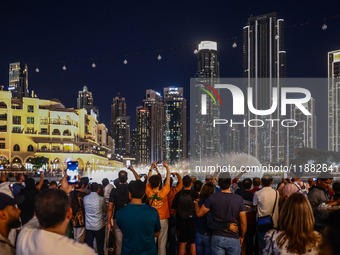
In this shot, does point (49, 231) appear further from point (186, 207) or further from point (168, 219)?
point (168, 219)

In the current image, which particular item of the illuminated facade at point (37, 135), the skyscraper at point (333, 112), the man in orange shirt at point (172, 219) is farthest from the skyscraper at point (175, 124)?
the man in orange shirt at point (172, 219)

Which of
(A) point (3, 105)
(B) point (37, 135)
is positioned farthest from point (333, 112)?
(A) point (3, 105)

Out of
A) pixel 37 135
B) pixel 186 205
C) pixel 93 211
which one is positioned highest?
pixel 37 135

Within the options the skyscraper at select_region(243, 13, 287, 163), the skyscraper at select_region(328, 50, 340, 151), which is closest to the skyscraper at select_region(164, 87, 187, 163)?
the skyscraper at select_region(243, 13, 287, 163)

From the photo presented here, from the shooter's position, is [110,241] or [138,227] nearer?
[138,227]

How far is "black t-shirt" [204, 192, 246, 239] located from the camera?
535 cm

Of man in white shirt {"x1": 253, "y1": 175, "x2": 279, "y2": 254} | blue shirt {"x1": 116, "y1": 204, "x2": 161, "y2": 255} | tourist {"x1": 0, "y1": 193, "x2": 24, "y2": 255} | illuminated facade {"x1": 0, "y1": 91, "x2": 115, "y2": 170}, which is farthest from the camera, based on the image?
illuminated facade {"x1": 0, "y1": 91, "x2": 115, "y2": 170}

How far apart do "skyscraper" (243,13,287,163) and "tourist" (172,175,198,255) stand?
406ft

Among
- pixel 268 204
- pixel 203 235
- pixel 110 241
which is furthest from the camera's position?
pixel 110 241

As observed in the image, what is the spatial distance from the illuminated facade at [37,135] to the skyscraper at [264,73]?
234 feet

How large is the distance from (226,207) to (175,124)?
597 feet

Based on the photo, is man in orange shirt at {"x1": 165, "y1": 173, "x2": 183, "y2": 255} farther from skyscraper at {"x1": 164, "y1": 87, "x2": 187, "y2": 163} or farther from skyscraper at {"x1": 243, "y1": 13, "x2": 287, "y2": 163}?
skyscraper at {"x1": 164, "y1": 87, "x2": 187, "y2": 163}

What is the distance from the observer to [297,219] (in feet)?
11.3

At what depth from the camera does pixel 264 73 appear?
16625 centimetres
